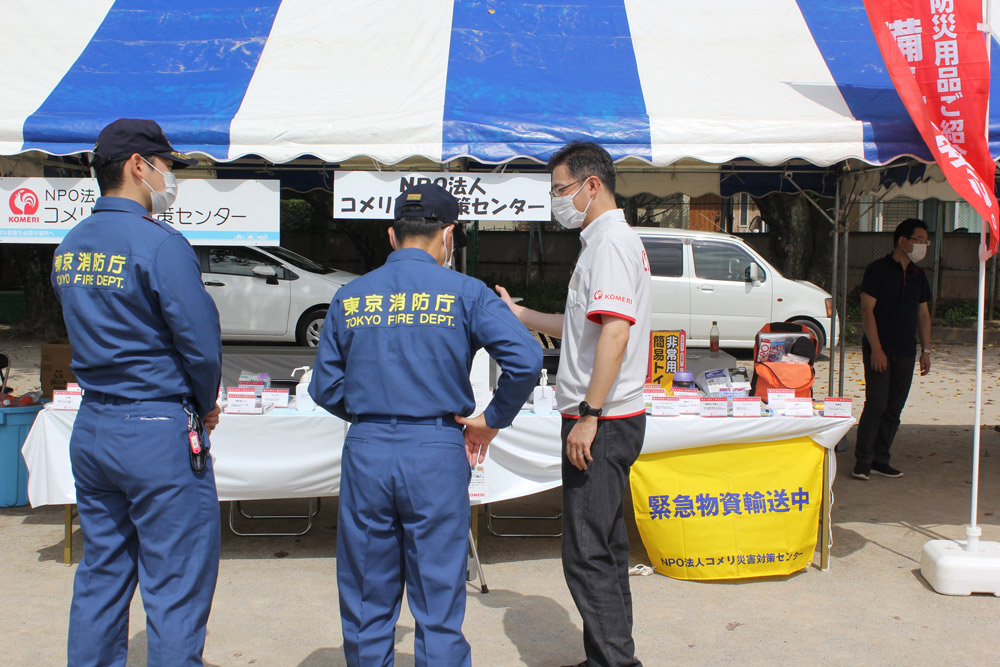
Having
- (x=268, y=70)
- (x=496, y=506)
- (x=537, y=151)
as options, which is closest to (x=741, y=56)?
(x=537, y=151)

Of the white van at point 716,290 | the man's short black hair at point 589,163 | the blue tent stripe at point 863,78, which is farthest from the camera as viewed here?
the white van at point 716,290

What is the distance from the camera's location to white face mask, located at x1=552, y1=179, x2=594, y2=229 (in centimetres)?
280

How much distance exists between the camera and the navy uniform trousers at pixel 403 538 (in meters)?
2.22

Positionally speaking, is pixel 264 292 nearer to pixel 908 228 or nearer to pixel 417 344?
pixel 908 228

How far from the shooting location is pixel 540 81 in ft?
14.3

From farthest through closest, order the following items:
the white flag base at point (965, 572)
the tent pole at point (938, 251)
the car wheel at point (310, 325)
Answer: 1. the tent pole at point (938, 251)
2. the car wheel at point (310, 325)
3. the white flag base at point (965, 572)

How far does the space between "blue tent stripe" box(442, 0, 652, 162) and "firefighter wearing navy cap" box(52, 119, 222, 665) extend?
1.84m

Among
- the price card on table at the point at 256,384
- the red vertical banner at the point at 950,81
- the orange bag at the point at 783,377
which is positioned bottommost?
the price card on table at the point at 256,384

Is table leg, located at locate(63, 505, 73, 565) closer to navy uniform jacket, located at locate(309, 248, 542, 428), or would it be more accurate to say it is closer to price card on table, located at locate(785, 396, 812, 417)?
navy uniform jacket, located at locate(309, 248, 542, 428)

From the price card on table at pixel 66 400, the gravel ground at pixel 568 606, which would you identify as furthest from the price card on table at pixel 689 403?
the price card on table at pixel 66 400

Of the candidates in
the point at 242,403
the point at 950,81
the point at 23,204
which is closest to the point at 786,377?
the point at 950,81

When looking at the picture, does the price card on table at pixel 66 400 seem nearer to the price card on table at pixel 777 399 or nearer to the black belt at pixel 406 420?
the black belt at pixel 406 420

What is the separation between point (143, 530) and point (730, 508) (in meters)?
2.60

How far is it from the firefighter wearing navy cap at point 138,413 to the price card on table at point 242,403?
1580 mm
